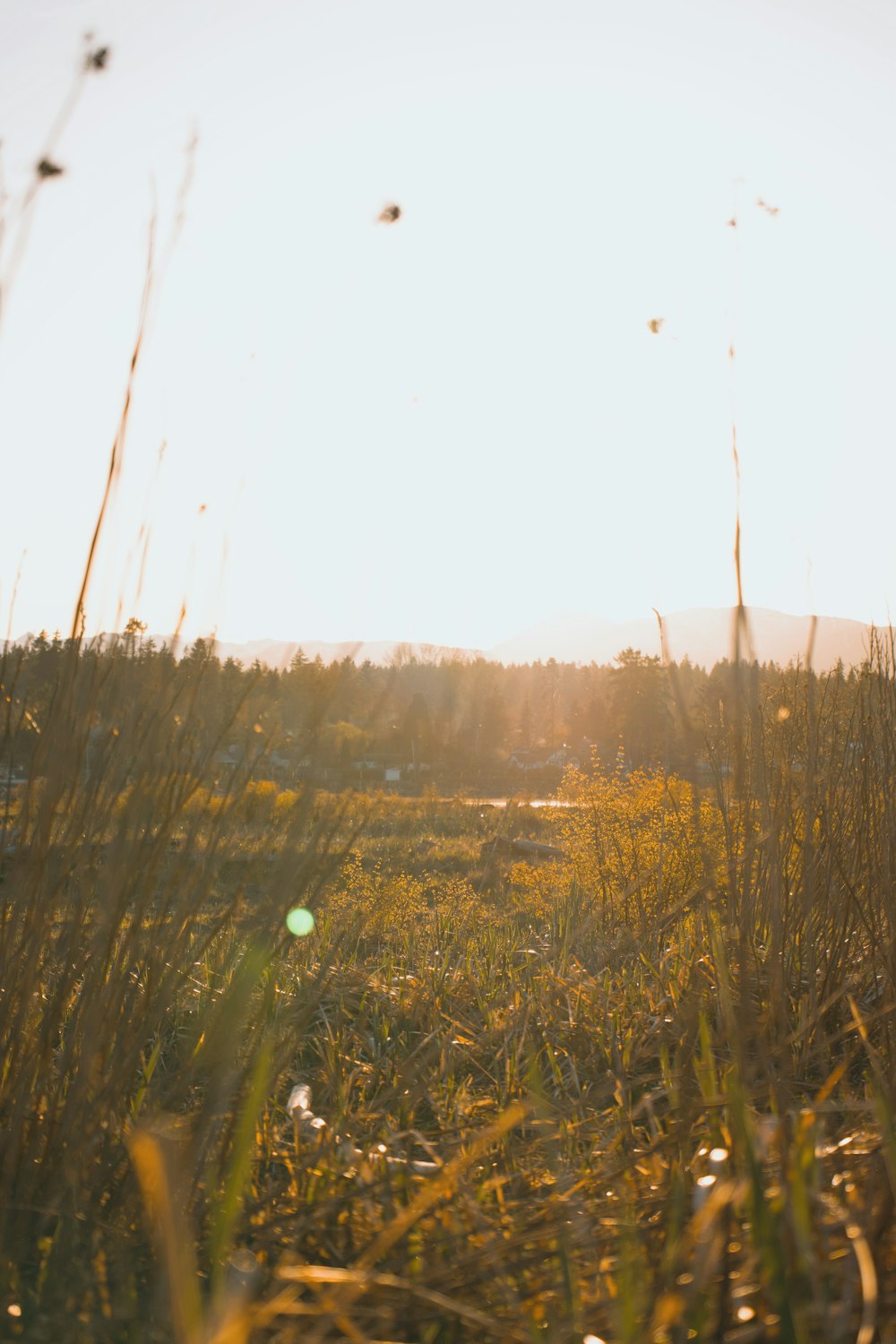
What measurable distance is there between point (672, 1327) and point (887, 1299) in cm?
21

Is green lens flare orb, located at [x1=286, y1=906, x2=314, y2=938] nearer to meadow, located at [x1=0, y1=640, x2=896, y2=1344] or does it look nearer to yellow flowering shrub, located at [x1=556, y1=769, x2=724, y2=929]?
meadow, located at [x1=0, y1=640, x2=896, y2=1344]

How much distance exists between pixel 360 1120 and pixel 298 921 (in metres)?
0.39

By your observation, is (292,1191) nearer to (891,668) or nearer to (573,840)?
(891,668)

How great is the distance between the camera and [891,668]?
238 cm

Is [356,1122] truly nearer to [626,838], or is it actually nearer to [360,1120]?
[360,1120]

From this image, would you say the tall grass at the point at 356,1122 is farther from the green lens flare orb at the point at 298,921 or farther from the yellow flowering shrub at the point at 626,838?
the yellow flowering shrub at the point at 626,838

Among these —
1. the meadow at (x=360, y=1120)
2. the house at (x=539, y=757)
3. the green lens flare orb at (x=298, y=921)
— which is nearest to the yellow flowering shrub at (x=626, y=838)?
the meadow at (x=360, y=1120)

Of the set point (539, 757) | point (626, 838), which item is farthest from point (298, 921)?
point (539, 757)

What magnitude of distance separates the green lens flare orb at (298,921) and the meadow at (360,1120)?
0.11 ft

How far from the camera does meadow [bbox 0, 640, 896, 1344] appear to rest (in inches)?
35.2

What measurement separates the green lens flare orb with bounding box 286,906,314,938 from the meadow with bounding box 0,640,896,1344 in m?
0.03

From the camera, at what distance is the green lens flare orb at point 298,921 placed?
1.55 m

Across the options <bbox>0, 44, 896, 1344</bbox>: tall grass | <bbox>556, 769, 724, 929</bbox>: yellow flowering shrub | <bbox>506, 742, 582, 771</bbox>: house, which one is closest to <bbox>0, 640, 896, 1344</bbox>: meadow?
<bbox>0, 44, 896, 1344</bbox>: tall grass

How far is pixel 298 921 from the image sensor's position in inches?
70.7
